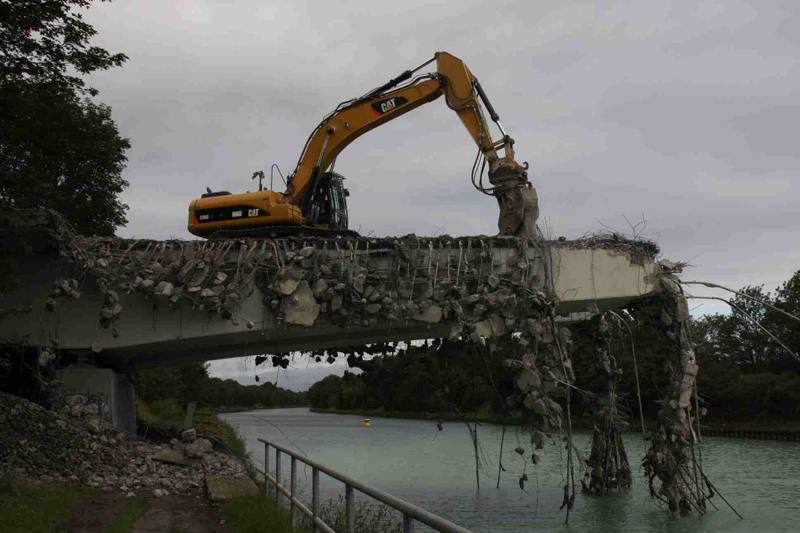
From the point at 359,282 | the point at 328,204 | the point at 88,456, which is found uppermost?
the point at 328,204

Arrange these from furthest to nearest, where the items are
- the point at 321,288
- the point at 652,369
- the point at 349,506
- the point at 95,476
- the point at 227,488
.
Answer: the point at 652,369
the point at 321,288
the point at 95,476
the point at 227,488
the point at 349,506

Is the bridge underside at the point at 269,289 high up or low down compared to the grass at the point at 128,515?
up

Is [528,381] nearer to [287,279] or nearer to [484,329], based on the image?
[484,329]

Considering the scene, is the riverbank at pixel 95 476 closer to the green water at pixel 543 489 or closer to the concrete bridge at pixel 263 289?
the concrete bridge at pixel 263 289

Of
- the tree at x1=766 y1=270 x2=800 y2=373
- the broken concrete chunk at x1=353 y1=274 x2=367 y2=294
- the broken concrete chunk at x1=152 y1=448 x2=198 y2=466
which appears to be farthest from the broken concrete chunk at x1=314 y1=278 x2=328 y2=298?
the tree at x1=766 y1=270 x2=800 y2=373

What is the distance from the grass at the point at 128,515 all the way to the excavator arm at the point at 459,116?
6.82 meters

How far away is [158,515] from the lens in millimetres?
9398

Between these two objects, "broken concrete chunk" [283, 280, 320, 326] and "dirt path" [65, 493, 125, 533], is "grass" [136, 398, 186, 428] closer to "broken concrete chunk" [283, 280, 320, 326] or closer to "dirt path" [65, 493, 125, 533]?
"broken concrete chunk" [283, 280, 320, 326]

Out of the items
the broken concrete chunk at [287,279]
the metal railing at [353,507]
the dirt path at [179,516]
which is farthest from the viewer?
the broken concrete chunk at [287,279]

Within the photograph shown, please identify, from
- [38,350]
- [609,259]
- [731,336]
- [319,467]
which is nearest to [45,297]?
[38,350]

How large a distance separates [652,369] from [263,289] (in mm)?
13486

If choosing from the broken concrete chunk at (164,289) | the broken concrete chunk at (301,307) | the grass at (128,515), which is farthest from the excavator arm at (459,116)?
the grass at (128,515)

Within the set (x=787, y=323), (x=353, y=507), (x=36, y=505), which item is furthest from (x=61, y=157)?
(x=787, y=323)

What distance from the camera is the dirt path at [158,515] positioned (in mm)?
8617
